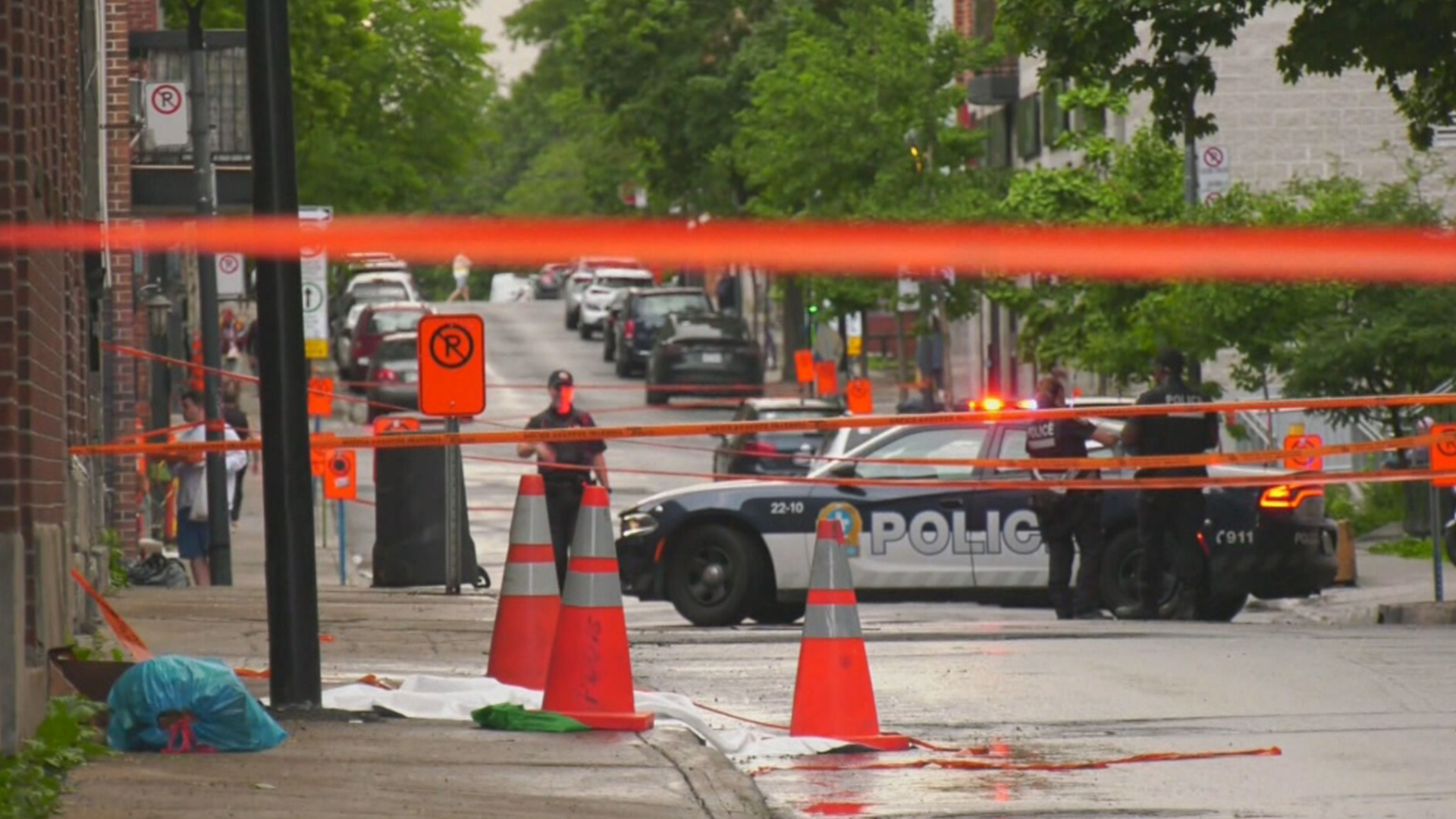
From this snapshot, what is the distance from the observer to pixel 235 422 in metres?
30.6

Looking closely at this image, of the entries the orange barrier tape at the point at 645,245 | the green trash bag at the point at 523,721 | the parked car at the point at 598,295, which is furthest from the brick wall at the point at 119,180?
the parked car at the point at 598,295

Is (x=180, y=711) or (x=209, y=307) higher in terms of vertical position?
(x=209, y=307)

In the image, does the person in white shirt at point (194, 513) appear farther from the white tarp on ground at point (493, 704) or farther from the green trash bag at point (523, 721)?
the green trash bag at point (523, 721)

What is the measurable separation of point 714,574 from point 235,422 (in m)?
14.1

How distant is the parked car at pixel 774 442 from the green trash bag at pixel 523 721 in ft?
53.0

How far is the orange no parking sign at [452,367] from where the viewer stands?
17938 millimetres

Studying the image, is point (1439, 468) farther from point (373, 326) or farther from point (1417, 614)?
point (373, 326)

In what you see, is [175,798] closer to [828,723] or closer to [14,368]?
[14,368]

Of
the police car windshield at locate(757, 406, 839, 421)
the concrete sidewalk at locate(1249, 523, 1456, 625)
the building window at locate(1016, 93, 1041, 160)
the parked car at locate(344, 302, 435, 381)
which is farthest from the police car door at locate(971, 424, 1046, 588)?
the parked car at locate(344, 302, 435, 381)

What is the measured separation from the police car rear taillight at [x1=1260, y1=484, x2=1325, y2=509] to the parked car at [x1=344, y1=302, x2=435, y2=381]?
33514 mm

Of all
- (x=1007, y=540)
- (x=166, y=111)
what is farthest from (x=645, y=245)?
(x=166, y=111)

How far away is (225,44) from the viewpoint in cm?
2573

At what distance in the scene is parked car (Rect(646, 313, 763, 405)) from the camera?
155 ft

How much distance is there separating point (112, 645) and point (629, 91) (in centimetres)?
4597
